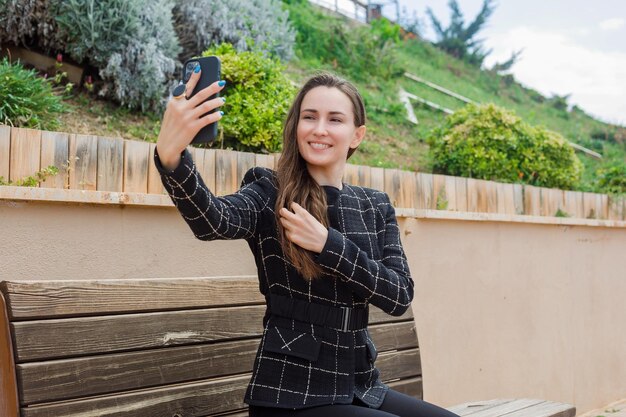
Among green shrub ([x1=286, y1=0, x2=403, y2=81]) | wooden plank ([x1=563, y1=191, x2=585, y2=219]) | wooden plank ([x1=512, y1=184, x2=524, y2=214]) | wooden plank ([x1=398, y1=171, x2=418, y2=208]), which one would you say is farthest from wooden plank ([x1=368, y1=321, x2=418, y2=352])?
green shrub ([x1=286, y1=0, x2=403, y2=81])

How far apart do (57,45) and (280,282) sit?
11.6ft

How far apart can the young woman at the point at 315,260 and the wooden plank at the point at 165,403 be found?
1.08 ft

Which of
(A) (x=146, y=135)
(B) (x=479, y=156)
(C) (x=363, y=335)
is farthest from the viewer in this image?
(B) (x=479, y=156)

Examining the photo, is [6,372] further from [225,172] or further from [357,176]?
[357,176]

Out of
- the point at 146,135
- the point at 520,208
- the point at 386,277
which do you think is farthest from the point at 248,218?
the point at 520,208

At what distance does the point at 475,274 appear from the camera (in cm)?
502

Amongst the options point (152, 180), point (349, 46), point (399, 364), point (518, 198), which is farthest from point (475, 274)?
point (349, 46)

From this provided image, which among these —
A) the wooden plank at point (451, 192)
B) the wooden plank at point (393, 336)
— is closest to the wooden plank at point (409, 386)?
the wooden plank at point (393, 336)

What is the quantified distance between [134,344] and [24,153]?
47.1 inches

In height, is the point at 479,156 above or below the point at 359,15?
below

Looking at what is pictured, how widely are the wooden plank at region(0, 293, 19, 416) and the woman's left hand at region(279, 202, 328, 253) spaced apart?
75cm

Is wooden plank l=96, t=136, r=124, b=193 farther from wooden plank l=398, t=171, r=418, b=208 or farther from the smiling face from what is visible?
wooden plank l=398, t=171, r=418, b=208

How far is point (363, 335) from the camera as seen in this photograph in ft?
7.31

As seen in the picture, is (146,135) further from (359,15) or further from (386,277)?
(359,15)
